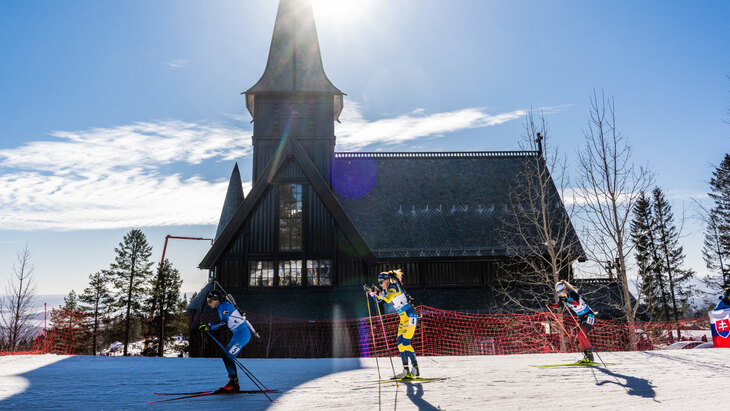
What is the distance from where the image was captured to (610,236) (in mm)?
17641

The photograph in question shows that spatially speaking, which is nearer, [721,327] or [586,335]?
[586,335]

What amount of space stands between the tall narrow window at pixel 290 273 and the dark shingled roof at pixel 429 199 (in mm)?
4195

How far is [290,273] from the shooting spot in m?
22.5

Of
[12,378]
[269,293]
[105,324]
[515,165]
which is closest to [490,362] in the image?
[12,378]

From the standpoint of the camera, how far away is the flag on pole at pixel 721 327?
14664 mm

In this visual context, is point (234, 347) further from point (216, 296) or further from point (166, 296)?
point (166, 296)

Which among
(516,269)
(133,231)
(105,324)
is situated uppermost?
(133,231)

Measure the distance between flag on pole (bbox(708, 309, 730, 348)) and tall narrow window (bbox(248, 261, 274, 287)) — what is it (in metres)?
18.6

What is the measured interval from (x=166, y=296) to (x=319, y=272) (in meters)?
37.1

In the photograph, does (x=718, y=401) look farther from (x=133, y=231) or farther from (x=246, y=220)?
(x=133, y=231)

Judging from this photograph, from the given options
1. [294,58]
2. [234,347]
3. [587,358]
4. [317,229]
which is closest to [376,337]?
[317,229]

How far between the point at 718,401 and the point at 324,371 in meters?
7.69

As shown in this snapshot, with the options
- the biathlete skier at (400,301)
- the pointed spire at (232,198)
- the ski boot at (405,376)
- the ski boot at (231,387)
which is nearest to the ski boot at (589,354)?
the biathlete skier at (400,301)

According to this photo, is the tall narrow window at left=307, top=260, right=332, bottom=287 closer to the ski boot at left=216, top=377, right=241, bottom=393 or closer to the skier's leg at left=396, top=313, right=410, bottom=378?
the skier's leg at left=396, top=313, right=410, bottom=378
